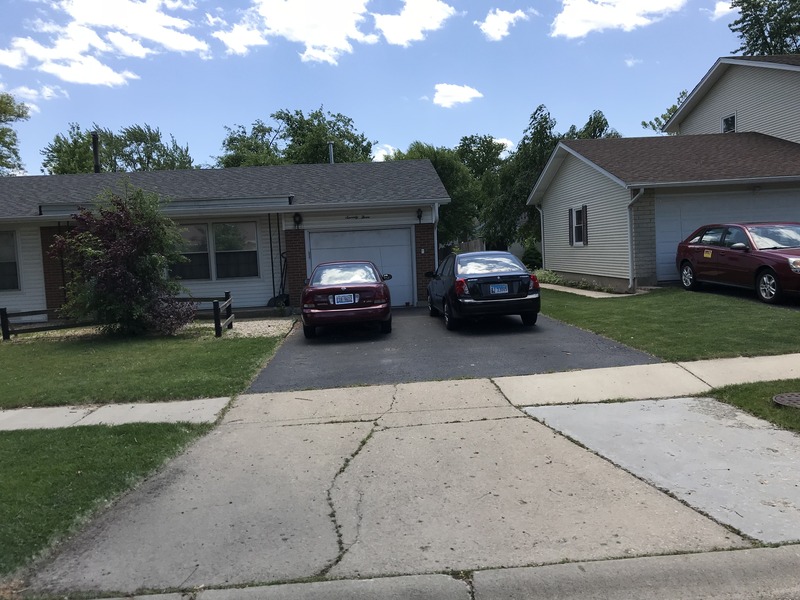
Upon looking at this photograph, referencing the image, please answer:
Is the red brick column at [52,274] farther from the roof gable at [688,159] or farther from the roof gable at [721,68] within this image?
the roof gable at [721,68]

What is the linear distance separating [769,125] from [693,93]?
4.28 m

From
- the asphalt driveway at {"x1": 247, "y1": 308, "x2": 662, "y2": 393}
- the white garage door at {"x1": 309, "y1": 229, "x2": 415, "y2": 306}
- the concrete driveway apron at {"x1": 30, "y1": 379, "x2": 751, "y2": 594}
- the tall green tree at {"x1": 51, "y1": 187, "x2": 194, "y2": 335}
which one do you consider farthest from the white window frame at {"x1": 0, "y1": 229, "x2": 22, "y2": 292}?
the concrete driveway apron at {"x1": 30, "y1": 379, "x2": 751, "y2": 594}

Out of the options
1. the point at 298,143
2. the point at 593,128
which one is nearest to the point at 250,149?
the point at 298,143

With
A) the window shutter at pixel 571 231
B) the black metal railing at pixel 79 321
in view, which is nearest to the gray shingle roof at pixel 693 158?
the window shutter at pixel 571 231

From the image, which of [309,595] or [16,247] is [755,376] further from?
[16,247]

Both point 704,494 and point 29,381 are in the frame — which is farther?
point 29,381

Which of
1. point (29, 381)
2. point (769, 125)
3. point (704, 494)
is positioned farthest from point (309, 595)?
point (769, 125)

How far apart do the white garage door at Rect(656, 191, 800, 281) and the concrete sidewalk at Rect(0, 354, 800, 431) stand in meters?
8.80

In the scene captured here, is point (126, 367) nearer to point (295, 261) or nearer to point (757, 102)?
point (295, 261)

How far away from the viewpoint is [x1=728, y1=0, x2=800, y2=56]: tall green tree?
112 ft

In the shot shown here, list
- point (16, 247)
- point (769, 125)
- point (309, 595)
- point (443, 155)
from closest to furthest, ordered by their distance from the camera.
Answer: point (309, 595) → point (16, 247) → point (769, 125) → point (443, 155)

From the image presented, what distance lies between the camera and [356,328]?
12633 mm

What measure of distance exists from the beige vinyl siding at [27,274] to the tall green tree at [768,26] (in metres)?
38.5

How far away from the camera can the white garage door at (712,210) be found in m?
15.9
